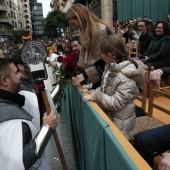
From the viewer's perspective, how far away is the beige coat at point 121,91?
5.98 feet

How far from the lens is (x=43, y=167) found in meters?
1.88

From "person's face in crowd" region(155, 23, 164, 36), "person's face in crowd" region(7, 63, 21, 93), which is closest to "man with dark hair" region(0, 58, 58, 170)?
"person's face in crowd" region(7, 63, 21, 93)

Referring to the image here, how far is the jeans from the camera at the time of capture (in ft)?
5.34

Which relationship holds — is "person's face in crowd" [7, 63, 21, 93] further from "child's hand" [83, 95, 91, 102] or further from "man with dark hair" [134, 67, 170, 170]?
"man with dark hair" [134, 67, 170, 170]

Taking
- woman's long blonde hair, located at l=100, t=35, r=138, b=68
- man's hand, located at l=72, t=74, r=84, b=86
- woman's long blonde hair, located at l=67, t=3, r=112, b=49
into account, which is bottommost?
man's hand, located at l=72, t=74, r=84, b=86

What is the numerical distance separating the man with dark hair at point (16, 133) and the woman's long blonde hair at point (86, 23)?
34.8 inches

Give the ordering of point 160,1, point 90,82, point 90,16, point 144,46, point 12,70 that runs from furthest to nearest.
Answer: point 160,1
point 144,46
point 90,82
point 90,16
point 12,70

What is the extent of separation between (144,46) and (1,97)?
4623 mm

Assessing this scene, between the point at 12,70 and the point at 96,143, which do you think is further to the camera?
the point at 12,70

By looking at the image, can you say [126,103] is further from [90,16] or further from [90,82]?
[90,16]

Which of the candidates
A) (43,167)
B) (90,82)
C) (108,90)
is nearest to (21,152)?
(43,167)

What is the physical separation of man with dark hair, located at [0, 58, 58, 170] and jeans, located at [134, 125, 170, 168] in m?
0.70

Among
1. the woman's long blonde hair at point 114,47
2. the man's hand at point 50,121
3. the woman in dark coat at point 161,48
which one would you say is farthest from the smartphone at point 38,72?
the woman in dark coat at point 161,48

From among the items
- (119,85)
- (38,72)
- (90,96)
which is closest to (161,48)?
(119,85)
